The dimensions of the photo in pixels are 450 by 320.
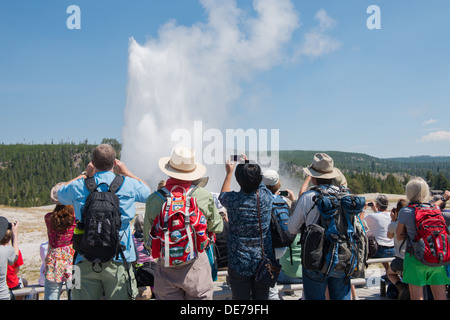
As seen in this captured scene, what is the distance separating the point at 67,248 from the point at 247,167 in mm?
2577

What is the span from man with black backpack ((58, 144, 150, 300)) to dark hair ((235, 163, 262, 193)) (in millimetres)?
993

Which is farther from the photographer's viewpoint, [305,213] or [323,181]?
[323,181]

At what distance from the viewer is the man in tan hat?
315 cm

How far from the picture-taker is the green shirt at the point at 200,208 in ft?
10.7

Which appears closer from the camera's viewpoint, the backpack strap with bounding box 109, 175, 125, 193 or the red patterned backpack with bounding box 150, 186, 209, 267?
the red patterned backpack with bounding box 150, 186, 209, 267

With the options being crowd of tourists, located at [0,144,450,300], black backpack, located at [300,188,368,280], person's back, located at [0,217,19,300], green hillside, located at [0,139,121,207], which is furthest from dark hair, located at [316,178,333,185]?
green hillside, located at [0,139,121,207]

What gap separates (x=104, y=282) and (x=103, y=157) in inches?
46.0

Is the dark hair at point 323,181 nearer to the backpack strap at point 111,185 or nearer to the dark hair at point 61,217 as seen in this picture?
the backpack strap at point 111,185

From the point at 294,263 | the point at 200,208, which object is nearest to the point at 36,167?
the point at 294,263

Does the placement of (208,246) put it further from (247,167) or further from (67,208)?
(67,208)

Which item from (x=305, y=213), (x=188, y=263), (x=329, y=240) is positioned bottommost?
(x=188, y=263)

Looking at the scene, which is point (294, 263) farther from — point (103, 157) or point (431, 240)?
point (103, 157)

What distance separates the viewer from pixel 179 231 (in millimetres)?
3053

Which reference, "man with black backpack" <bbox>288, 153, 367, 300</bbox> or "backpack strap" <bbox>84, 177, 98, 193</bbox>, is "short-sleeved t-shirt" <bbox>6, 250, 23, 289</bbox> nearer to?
"backpack strap" <bbox>84, 177, 98, 193</bbox>
